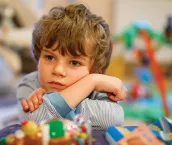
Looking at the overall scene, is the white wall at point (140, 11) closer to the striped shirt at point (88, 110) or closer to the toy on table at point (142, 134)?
the striped shirt at point (88, 110)

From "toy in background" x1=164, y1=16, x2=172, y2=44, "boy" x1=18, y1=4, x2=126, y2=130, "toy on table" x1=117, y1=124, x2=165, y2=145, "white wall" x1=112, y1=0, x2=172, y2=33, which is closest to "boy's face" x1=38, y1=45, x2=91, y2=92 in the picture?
"boy" x1=18, y1=4, x2=126, y2=130

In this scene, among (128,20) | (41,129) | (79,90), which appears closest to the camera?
(41,129)

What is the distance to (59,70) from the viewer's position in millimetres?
713

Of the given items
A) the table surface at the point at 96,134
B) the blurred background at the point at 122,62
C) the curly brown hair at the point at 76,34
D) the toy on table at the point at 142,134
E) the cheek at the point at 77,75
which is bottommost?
the blurred background at the point at 122,62

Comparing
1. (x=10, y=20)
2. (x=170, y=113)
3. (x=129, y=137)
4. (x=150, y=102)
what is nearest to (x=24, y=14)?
(x=10, y=20)

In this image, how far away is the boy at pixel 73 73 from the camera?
0.71 metres

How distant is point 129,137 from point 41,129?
0.13 meters

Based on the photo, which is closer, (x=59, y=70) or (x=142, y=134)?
(x=142, y=134)

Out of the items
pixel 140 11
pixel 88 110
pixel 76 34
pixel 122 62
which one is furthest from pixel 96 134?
pixel 140 11

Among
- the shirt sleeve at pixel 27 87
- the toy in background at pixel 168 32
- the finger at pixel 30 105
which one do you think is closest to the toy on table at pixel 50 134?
the finger at pixel 30 105

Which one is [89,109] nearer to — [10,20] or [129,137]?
[129,137]

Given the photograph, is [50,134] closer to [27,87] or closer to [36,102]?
[36,102]

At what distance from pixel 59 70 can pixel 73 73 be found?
0.04 meters

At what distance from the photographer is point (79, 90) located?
73 cm
